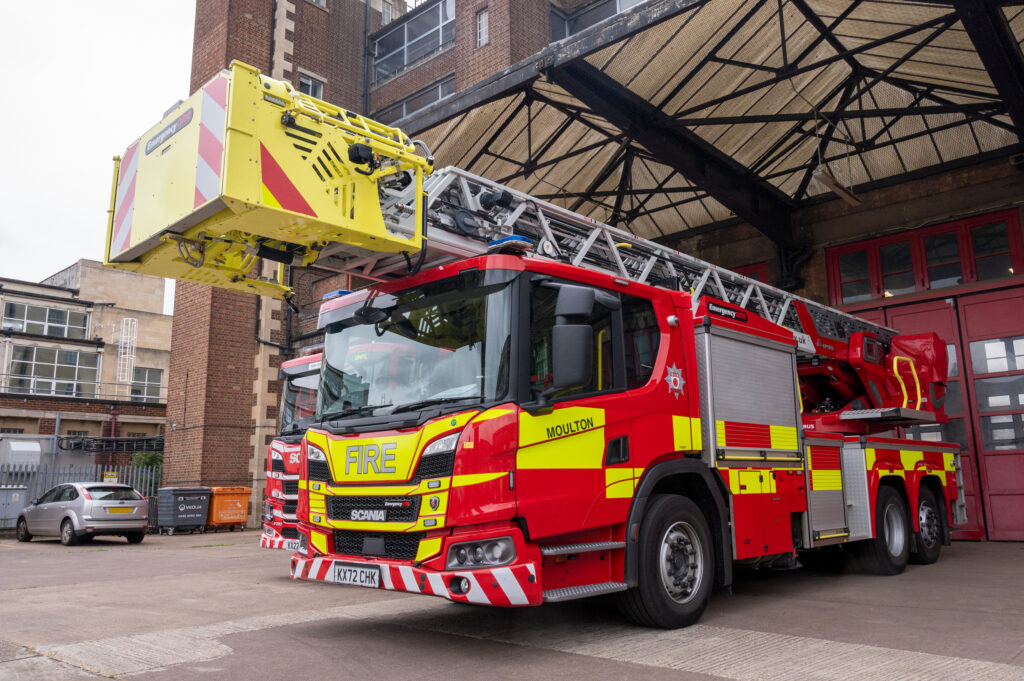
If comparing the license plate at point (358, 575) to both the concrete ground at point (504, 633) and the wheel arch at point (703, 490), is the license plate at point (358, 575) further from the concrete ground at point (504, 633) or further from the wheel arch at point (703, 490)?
the wheel arch at point (703, 490)

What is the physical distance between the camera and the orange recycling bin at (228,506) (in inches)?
758

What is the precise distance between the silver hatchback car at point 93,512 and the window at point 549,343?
47.1 feet

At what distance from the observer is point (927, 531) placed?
10367 millimetres

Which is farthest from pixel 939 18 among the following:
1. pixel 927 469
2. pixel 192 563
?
pixel 192 563

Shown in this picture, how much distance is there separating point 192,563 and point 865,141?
13.9m

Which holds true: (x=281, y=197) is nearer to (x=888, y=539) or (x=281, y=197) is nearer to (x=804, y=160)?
(x=888, y=539)

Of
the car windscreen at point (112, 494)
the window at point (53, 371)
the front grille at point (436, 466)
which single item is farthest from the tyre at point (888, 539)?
the window at point (53, 371)

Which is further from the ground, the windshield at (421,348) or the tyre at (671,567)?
the windshield at (421,348)

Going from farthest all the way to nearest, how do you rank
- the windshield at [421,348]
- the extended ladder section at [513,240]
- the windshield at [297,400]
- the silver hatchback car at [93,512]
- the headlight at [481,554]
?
the silver hatchback car at [93,512]
the windshield at [297,400]
the extended ladder section at [513,240]
the windshield at [421,348]
the headlight at [481,554]

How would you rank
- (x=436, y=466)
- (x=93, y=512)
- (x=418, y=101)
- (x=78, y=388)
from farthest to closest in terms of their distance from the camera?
(x=78, y=388) < (x=418, y=101) < (x=93, y=512) < (x=436, y=466)

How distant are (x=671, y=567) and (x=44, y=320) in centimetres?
4846

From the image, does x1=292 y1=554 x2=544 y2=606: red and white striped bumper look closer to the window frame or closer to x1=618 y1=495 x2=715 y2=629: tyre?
x1=618 y1=495 x2=715 y2=629: tyre

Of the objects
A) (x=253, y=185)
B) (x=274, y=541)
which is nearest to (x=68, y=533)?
(x=274, y=541)

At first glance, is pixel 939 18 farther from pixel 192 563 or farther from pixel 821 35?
pixel 192 563
